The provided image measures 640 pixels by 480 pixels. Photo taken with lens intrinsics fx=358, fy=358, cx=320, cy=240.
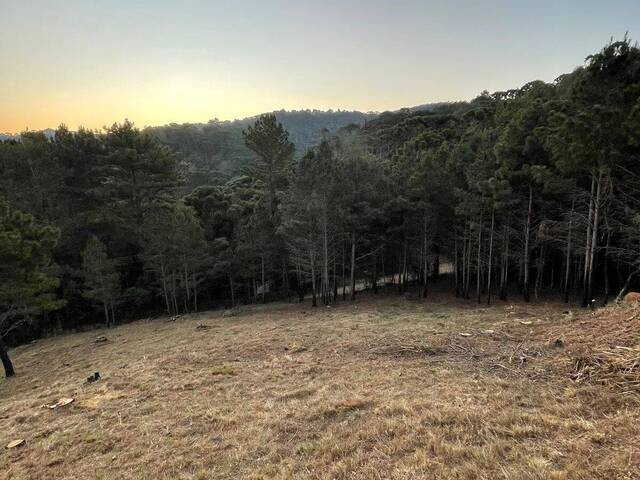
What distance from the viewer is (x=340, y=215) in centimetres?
1997

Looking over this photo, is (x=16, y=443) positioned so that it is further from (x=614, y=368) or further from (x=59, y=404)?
(x=614, y=368)

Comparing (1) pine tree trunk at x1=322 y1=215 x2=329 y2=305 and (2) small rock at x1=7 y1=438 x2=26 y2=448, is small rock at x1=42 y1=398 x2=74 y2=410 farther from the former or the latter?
(1) pine tree trunk at x1=322 y1=215 x2=329 y2=305

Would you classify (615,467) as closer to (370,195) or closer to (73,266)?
(370,195)

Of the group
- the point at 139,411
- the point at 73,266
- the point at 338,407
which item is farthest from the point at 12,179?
the point at 338,407

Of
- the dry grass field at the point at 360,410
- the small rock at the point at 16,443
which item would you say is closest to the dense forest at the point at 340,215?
the dry grass field at the point at 360,410

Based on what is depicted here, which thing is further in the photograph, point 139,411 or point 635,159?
point 635,159

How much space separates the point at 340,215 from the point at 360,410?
14589 millimetres

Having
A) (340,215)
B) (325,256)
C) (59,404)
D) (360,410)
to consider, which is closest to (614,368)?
(360,410)

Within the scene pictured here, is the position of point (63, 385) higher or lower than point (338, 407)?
lower

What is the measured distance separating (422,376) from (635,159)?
12288 mm

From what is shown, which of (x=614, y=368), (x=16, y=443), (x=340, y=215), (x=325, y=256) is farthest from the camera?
(x=325, y=256)

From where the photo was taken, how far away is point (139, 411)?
739 cm

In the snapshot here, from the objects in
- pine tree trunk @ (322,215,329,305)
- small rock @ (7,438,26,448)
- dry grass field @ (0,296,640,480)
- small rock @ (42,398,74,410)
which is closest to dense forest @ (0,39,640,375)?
pine tree trunk @ (322,215,329,305)

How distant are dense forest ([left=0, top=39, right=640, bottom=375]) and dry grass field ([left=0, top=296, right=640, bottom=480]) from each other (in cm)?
672
